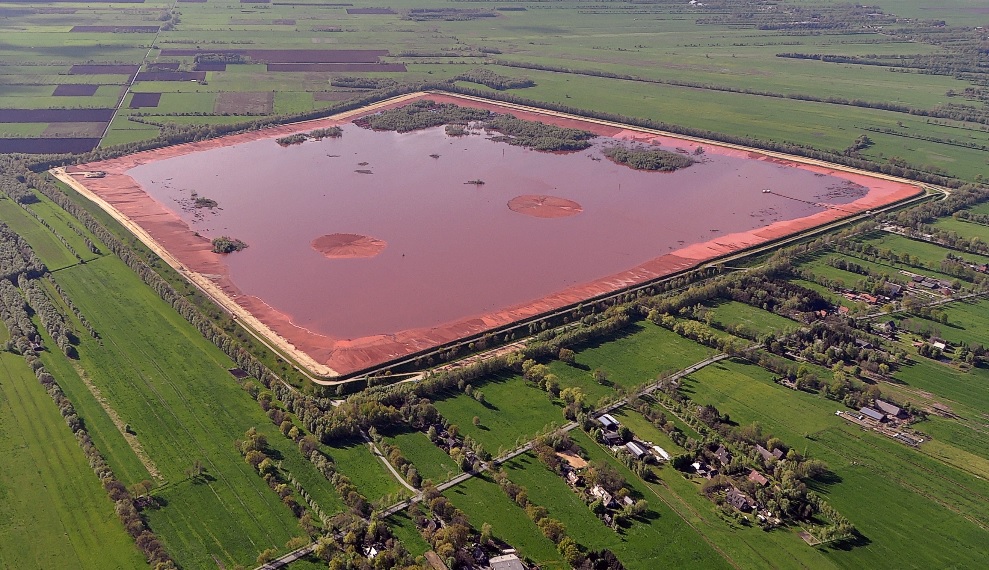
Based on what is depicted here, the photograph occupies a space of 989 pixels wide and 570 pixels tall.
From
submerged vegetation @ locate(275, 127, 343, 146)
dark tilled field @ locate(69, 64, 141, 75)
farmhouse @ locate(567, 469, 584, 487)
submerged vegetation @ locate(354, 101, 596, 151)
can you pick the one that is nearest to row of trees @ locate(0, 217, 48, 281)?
submerged vegetation @ locate(275, 127, 343, 146)

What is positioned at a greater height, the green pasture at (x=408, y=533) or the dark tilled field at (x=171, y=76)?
the dark tilled field at (x=171, y=76)

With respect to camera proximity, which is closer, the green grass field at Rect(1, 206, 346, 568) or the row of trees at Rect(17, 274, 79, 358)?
the green grass field at Rect(1, 206, 346, 568)

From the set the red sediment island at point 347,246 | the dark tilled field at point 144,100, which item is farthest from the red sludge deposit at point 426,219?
the dark tilled field at point 144,100

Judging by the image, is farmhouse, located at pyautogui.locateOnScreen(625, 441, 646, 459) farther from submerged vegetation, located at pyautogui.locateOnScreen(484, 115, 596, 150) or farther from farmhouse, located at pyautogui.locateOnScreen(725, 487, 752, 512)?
submerged vegetation, located at pyautogui.locateOnScreen(484, 115, 596, 150)

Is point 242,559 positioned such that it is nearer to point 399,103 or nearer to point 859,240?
point 859,240

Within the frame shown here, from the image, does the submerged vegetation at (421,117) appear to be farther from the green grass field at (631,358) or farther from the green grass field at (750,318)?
the green grass field at (631,358)

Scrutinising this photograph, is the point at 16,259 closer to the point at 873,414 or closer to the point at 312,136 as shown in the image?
the point at 312,136

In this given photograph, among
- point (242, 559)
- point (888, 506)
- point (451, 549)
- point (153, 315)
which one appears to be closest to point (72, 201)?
point (153, 315)
